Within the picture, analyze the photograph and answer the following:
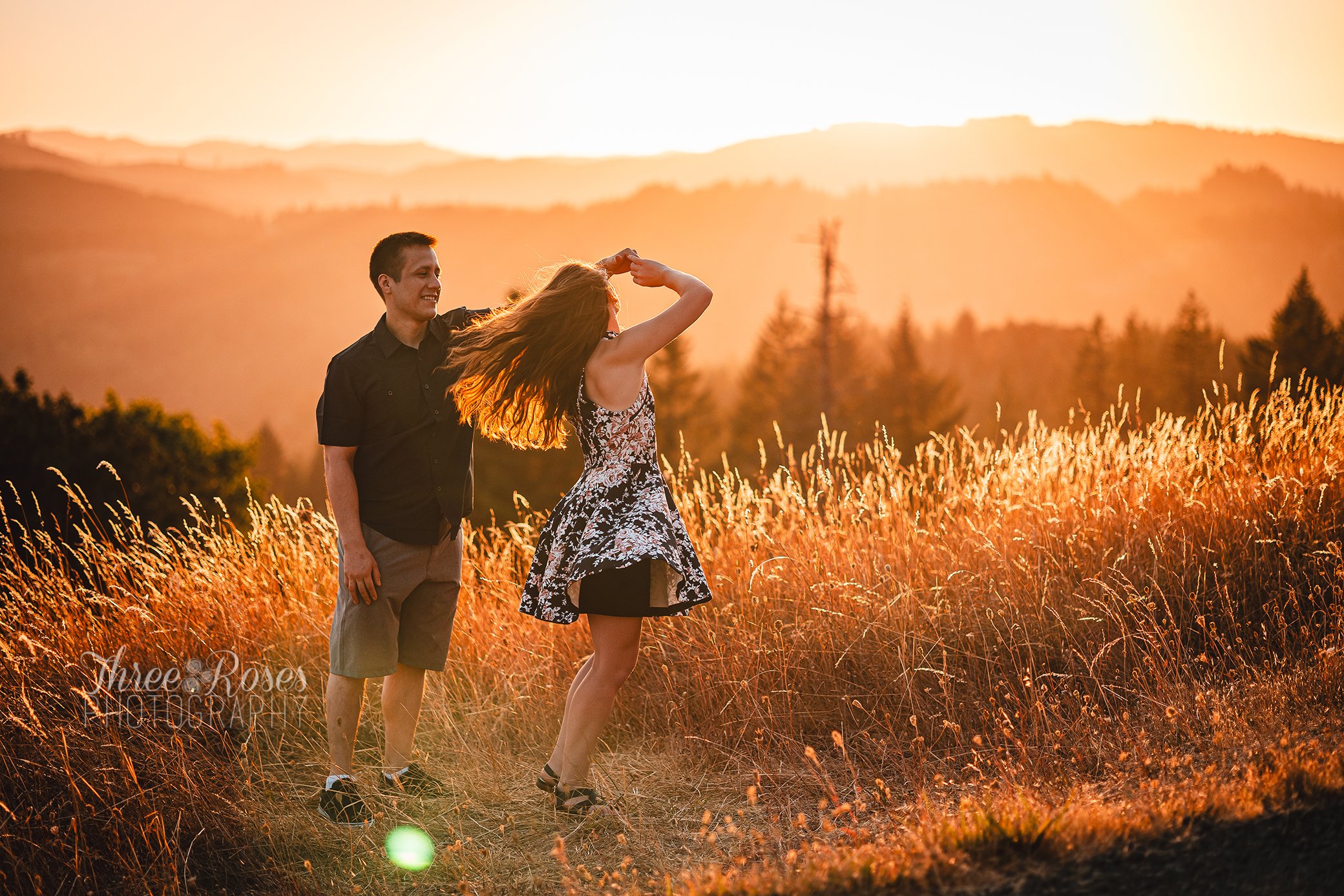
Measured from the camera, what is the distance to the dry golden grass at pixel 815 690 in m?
2.96

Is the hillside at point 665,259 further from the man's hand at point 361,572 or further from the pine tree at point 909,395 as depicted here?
the man's hand at point 361,572

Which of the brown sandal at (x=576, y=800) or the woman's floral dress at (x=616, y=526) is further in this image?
the brown sandal at (x=576, y=800)

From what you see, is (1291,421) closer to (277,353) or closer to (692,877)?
(692,877)

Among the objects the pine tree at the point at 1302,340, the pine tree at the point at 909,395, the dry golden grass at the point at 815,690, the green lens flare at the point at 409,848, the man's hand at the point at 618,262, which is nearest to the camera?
the dry golden grass at the point at 815,690

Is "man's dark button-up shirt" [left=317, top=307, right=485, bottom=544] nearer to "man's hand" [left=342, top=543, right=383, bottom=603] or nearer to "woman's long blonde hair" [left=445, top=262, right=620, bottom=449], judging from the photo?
"man's hand" [left=342, top=543, right=383, bottom=603]

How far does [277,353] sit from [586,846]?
158765 millimetres

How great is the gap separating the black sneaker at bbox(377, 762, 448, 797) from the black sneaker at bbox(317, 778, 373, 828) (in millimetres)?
173

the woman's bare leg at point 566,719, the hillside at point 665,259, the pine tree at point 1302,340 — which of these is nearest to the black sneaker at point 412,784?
the woman's bare leg at point 566,719

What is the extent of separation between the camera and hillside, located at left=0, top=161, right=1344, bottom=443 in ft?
404

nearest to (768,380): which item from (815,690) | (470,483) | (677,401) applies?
(677,401)

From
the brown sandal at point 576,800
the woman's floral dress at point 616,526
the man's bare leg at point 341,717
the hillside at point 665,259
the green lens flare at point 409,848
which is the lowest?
the green lens flare at point 409,848

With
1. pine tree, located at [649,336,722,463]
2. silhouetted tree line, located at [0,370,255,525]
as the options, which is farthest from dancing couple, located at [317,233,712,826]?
pine tree, located at [649,336,722,463]

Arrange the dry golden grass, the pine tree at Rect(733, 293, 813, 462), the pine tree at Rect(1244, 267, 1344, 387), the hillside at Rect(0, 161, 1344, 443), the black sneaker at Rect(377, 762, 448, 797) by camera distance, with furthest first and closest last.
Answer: the hillside at Rect(0, 161, 1344, 443) < the pine tree at Rect(733, 293, 813, 462) < the pine tree at Rect(1244, 267, 1344, 387) < the black sneaker at Rect(377, 762, 448, 797) < the dry golden grass

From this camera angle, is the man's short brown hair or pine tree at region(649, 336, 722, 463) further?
pine tree at region(649, 336, 722, 463)
